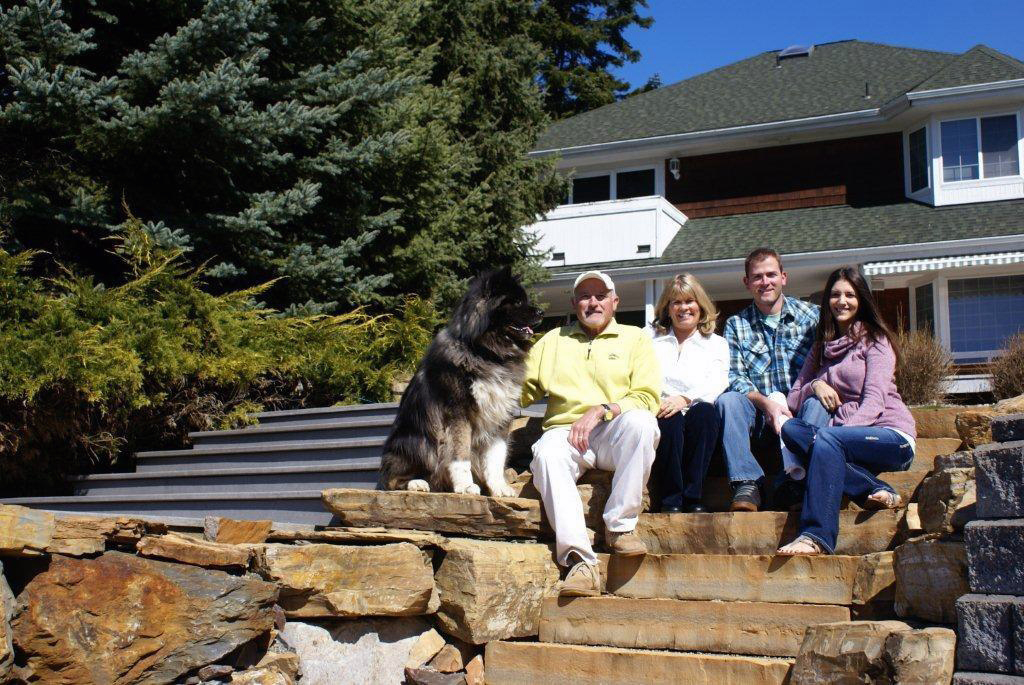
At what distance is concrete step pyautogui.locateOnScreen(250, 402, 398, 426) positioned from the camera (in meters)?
7.09

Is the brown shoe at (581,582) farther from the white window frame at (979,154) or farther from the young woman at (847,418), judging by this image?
the white window frame at (979,154)

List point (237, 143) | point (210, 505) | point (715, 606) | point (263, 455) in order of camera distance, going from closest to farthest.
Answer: point (715, 606) → point (210, 505) → point (263, 455) → point (237, 143)

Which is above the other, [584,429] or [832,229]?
[832,229]

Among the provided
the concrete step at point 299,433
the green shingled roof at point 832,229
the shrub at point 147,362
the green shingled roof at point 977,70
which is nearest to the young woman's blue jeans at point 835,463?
the concrete step at point 299,433

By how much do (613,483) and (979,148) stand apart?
47.5 feet

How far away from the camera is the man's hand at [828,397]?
16.2ft

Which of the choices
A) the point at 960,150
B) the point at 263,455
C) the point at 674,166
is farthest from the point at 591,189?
the point at 263,455

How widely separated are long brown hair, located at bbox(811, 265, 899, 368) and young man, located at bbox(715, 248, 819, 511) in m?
0.31

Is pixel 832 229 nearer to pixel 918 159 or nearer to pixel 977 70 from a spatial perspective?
pixel 918 159

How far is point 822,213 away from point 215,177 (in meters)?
12.1

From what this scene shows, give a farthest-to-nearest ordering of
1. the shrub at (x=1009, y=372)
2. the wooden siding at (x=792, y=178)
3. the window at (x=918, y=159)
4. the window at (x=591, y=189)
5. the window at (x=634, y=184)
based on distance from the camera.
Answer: the window at (x=591, y=189), the window at (x=634, y=184), the wooden siding at (x=792, y=178), the window at (x=918, y=159), the shrub at (x=1009, y=372)

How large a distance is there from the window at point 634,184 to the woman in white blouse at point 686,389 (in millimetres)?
14502

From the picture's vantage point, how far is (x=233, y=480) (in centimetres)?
644

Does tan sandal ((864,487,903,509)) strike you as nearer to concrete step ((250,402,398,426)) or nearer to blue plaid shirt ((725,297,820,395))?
blue plaid shirt ((725,297,820,395))
